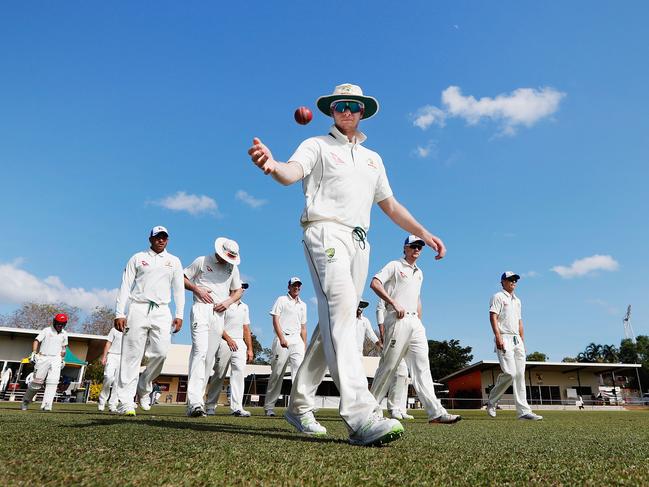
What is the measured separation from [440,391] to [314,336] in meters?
65.1

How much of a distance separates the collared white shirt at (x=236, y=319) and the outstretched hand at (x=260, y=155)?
7.68 metres

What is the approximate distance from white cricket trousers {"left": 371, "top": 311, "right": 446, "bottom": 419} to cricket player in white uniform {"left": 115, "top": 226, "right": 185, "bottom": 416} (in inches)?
119

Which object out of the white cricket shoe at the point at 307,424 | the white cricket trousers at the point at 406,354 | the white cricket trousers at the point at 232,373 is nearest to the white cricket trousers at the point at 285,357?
the white cricket trousers at the point at 232,373

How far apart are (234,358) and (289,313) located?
1998 millimetres

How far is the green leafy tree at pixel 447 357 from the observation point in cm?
6981

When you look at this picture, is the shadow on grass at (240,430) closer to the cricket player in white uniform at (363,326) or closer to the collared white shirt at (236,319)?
the collared white shirt at (236,319)

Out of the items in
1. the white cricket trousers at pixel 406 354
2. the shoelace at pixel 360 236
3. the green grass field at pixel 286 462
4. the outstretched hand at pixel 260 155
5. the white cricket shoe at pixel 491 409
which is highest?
the outstretched hand at pixel 260 155

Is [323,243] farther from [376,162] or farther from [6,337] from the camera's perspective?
[6,337]

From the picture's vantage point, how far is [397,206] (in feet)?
15.0

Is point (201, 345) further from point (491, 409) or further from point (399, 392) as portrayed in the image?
point (491, 409)

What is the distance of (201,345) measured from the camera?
7.38 metres

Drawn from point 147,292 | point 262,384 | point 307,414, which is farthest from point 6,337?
point 307,414

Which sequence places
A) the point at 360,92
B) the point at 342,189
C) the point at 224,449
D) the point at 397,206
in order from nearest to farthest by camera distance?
the point at 224,449, the point at 342,189, the point at 360,92, the point at 397,206

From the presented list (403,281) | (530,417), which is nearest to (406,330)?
(403,281)
